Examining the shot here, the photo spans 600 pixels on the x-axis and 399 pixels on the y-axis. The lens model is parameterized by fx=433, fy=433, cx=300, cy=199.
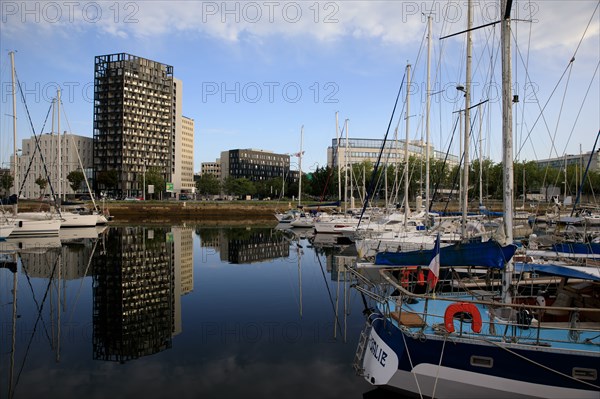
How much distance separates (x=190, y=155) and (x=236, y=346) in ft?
Answer: 614

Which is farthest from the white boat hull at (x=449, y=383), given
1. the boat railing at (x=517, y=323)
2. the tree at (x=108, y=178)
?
the tree at (x=108, y=178)

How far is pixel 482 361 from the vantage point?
9.53 meters

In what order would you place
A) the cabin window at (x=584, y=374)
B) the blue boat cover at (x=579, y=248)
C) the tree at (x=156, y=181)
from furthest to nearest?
the tree at (x=156, y=181)
the blue boat cover at (x=579, y=248)
the cabin window at (x=584, y=374)

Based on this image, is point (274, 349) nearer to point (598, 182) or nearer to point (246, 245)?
point (246, 245)

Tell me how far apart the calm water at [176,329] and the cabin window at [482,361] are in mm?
2678

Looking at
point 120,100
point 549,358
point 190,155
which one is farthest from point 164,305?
point 190,155

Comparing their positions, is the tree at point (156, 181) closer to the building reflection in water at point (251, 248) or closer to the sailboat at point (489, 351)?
the building reflection in water at point (251, 248)

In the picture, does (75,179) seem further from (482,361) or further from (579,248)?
(482,361)

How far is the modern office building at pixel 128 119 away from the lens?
145m

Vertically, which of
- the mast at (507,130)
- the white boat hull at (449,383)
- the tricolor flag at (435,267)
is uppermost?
the mast at (507,130)

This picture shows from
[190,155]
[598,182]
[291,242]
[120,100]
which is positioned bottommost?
[291,242]

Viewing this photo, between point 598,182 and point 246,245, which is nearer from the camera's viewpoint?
point 246,245

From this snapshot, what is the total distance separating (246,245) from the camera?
43.6 metres

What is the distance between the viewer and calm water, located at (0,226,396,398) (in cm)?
1137
